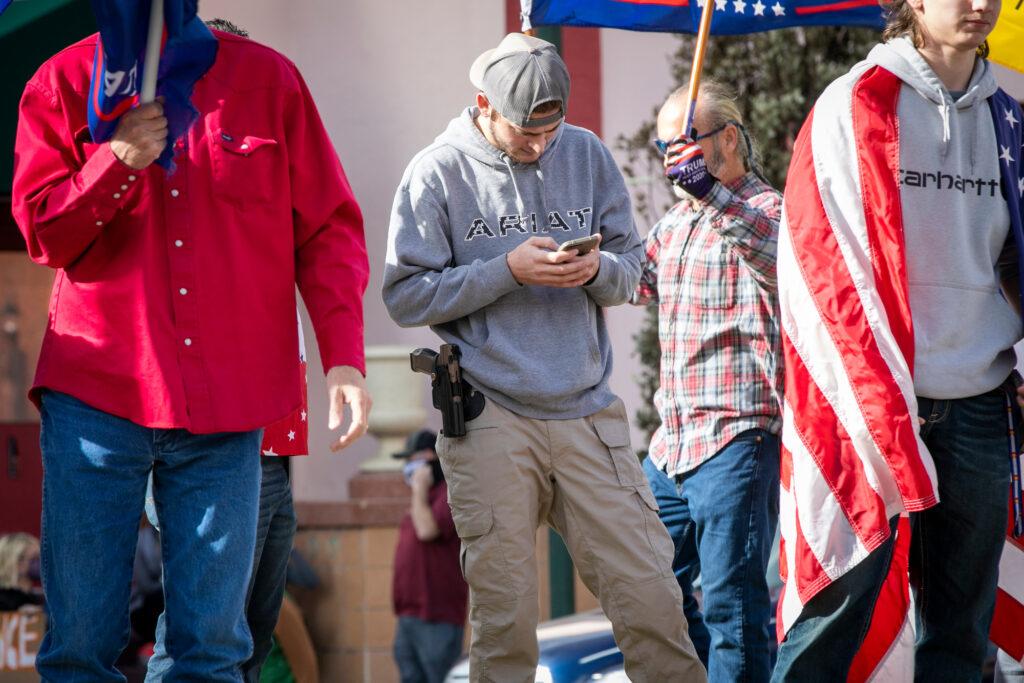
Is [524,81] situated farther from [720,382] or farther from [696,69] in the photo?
[720,382]

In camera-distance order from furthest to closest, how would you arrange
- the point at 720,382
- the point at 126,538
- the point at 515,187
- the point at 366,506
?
the point at 366,506 < the point at 720,382 < the point at 515,187 < the point at 126,538

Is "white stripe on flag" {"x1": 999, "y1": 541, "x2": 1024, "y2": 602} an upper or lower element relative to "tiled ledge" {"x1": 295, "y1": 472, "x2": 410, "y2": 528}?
upper

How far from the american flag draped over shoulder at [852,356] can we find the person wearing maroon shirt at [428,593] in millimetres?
4482

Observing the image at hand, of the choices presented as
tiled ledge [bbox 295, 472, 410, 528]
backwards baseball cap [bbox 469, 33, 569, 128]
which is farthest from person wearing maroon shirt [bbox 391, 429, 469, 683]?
backwards baseball cap [bbox 469, 33, 569, 128]

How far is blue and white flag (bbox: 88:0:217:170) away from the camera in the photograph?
3.02 metres

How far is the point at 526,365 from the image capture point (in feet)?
13.1

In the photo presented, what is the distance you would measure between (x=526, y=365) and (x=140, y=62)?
137 cm

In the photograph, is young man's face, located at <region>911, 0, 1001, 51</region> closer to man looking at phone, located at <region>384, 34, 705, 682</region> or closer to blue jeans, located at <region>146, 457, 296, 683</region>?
man looking at phone, located at <region>384, 34, 705, 682</region>

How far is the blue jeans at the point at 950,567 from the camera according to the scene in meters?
3.81

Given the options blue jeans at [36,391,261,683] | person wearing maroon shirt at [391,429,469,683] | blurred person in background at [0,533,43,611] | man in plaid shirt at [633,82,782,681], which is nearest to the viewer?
blue jeans at [36,391,261,683]

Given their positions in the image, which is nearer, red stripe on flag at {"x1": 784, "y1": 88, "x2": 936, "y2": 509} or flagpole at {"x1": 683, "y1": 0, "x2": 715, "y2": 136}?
red stripe on flag at {"x1": 784, "y1": 88, "x2": 936, "y2": 509}

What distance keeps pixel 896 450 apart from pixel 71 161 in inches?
79.6

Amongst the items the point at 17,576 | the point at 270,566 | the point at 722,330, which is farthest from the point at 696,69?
the point at 17,576

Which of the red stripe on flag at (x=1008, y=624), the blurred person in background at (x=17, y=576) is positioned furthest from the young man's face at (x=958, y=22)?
the blurred person in background at (x=17, y=576)
